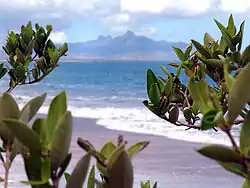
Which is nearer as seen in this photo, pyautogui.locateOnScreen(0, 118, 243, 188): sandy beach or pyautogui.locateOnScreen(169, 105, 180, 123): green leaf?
pyautogui.locateOnScreen(169, 105, 180, 123): green leaf

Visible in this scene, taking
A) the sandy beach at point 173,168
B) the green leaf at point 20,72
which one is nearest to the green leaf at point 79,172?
the green leaf at point 20,72

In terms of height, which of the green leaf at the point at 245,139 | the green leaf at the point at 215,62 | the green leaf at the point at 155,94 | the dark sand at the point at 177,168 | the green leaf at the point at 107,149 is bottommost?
the dark sand at the point at 177,168

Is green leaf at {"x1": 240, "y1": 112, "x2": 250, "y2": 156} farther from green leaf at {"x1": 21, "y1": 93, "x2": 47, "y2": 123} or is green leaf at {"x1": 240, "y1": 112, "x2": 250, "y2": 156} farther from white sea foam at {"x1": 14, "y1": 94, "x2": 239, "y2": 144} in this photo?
white sea foam at {"x1": 14, "y1": 94, "x2": 239, "y2": 144}

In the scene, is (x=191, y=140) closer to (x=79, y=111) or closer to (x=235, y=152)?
(x=79, y=111)

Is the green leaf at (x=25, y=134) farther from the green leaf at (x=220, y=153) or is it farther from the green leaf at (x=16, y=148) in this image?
the green leaf at (x=220, y=153)

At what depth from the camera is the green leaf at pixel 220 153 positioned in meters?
0.66

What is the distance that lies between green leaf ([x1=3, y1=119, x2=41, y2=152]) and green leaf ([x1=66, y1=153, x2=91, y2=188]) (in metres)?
0.06

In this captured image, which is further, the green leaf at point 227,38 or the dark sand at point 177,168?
the dark sand at point 177,168

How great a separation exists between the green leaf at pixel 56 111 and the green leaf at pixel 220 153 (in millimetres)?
228

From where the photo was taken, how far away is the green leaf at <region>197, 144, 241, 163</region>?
0.66m

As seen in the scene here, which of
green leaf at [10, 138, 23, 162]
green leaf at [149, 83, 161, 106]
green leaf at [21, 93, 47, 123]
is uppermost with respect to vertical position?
green leaf at [21, 93, 47, 123]

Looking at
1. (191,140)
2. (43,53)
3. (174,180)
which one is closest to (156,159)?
(174,180)

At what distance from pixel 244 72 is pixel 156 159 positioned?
31.9 ft

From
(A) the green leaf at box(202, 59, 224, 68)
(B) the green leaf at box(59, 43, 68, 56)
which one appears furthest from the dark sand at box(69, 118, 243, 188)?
(A) the green leaf at box(202, 59, 224, 68)
